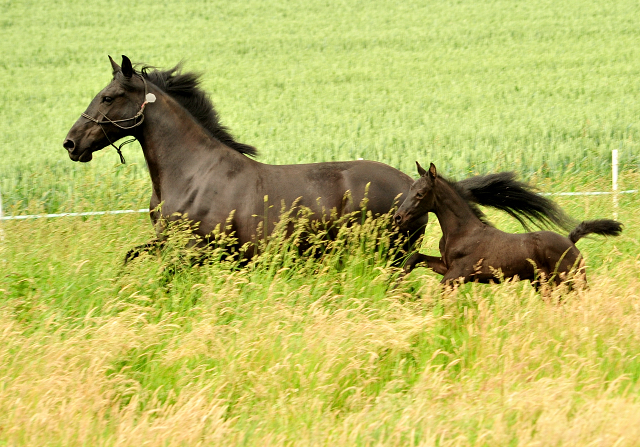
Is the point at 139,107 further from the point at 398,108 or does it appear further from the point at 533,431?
the point at 398,108

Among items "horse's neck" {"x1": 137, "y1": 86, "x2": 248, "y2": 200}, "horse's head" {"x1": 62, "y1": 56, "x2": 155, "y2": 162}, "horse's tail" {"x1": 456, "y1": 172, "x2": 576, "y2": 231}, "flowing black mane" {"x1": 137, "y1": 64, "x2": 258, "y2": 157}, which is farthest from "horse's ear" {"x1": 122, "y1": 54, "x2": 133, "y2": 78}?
"horse's tail" {"x1": 456, "y1": 172, "x2": 576, "y2": 231}

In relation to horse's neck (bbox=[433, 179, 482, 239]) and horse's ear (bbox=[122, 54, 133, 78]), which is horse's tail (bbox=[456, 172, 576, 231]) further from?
horse's ear (bbox=[122, 54, 133, 78])

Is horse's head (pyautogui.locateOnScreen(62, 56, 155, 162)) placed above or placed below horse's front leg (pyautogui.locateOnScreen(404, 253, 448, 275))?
above

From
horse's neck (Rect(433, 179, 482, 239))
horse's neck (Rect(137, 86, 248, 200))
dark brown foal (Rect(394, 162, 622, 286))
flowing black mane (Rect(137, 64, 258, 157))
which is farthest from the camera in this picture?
flowing black mane (Rect(137, 64, 258, 157))

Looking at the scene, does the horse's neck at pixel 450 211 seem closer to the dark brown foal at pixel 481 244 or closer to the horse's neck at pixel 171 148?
the dark brown foal at pixel 481 244

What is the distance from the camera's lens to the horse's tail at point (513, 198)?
20.4 feet

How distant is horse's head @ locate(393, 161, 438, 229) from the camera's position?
5703 mm

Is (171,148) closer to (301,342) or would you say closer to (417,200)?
(417,200)

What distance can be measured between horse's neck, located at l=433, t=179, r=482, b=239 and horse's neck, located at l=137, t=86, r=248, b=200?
1747 millimetres

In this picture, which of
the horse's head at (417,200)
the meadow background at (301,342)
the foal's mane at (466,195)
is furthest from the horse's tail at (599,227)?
the horse's head at (417,200)

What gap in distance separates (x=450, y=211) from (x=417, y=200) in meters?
0.32

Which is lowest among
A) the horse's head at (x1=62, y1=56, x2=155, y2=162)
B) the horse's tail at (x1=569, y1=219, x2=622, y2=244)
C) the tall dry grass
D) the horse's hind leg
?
the tall dry grass

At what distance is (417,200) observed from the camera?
571cm

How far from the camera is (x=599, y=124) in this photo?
622 inches
